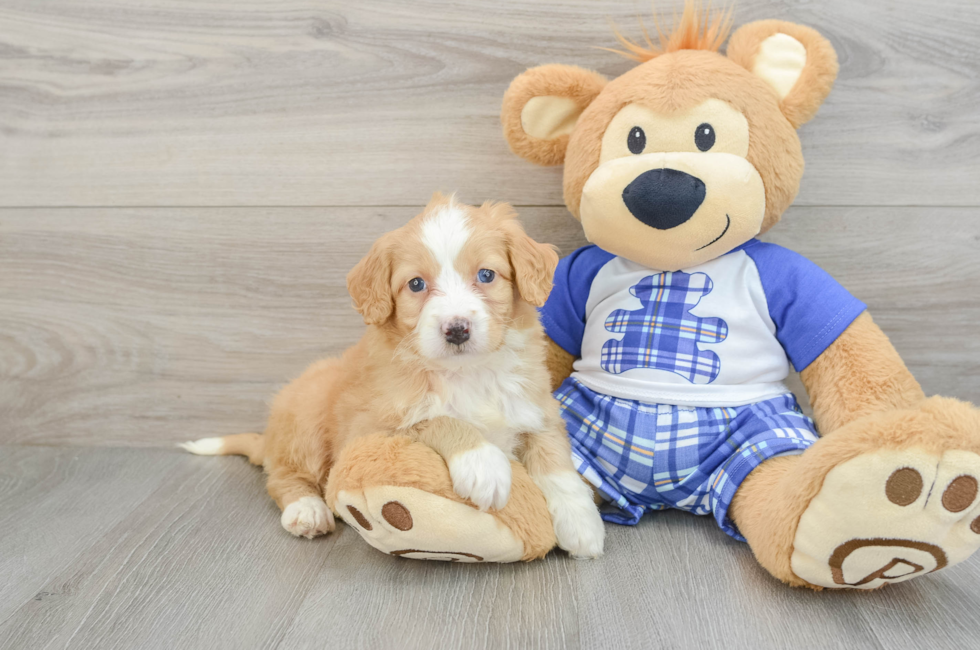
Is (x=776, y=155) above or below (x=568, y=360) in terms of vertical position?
above

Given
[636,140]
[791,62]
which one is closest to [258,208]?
[636,140]

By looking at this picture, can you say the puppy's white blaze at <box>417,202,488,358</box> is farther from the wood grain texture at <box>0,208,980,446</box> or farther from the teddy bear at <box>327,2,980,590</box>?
the wood grain texture at <box>0,208,980,446</box>

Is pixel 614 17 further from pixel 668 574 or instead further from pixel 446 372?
pixel 668 574

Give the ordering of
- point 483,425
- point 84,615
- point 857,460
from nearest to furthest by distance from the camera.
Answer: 1. point 857,460
2. point 84,615
3. point 483,425

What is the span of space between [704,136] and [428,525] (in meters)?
0.87

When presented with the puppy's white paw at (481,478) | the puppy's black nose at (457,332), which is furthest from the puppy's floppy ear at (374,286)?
the puppy's white paw at (481,478)

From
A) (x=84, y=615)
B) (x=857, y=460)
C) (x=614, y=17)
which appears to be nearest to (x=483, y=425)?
(x=857, y=460)

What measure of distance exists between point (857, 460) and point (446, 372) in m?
0.69

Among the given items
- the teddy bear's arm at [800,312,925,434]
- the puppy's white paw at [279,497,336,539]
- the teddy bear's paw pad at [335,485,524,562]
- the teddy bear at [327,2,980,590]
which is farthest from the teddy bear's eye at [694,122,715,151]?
the puppy's white paw at [279,497,336,539]

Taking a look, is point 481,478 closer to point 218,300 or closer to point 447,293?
→ point 447,293

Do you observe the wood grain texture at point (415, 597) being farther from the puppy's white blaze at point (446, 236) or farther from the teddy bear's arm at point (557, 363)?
the puppy's white blaze at point (446, 236)

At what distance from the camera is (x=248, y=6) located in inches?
63.9

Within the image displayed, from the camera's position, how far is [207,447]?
180cm

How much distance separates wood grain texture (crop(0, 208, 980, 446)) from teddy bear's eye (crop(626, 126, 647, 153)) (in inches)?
14.9
